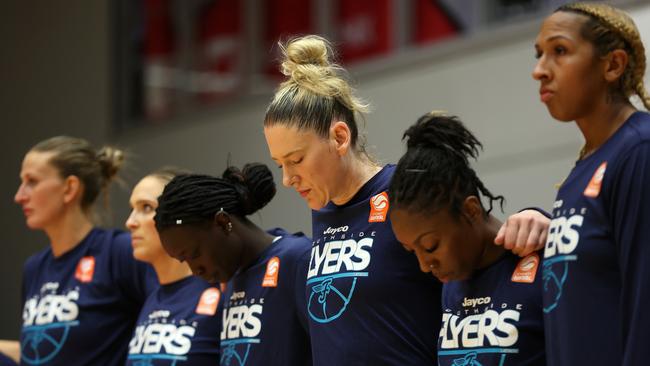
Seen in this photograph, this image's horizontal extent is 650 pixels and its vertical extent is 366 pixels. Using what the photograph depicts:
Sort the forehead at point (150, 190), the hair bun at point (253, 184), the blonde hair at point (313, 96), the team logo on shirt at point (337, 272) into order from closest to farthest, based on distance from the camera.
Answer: the team logo on shirt at point (337, 272) → the blonde hair at point (313, 96) → the hair bun at point (253, 184) → the forehead at point (150, 190)

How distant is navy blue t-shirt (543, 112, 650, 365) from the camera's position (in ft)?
7.92

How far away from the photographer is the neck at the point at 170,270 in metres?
4.18

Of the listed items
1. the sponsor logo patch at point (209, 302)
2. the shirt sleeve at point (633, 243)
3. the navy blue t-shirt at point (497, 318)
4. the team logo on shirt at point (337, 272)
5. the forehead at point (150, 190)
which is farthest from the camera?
the forehead at point (150, 190)

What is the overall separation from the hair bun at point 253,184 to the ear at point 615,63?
5.04 ft

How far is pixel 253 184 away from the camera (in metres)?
3.80

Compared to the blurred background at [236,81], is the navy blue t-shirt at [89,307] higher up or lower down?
lower down

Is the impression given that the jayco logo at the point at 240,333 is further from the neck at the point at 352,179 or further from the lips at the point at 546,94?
the lips at the point at 546,94

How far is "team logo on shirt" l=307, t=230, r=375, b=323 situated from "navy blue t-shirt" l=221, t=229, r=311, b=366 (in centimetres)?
23

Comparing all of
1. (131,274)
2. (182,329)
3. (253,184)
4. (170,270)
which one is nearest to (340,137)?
(253,184)

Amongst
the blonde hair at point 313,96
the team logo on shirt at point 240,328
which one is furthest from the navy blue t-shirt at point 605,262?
the team logo on shirt at point 240,328

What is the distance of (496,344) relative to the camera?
2748mm

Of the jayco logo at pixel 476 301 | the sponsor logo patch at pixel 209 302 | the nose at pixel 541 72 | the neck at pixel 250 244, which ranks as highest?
the nose at pixel 541 72

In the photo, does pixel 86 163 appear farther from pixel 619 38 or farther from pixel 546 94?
pixel 619 38

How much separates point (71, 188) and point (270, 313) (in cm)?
173
